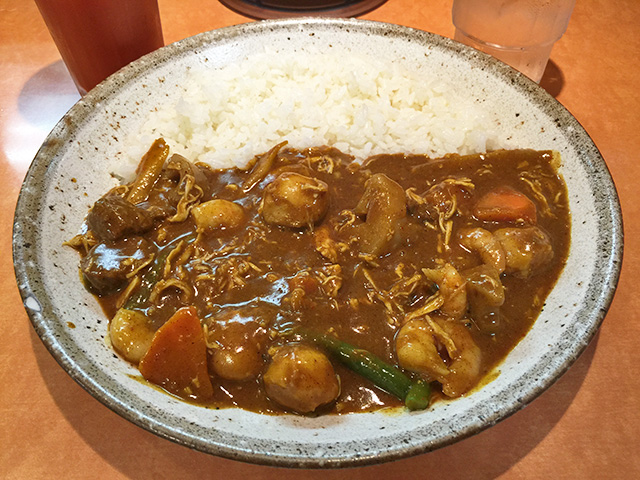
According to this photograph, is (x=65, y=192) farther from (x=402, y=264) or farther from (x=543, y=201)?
(x=543, y=201)

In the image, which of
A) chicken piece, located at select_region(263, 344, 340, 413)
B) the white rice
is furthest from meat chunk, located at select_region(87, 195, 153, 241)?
chicken piece, located at select_region(263, 344, 340, 413)

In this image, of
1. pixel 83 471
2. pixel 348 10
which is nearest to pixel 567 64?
pixel 348 10

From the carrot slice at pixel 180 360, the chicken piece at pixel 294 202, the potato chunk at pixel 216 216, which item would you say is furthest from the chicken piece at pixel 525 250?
the carrot slice at pixel 180 360

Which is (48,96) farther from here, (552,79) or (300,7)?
(552,79)

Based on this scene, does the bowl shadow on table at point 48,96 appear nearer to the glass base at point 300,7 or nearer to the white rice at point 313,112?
the white rice at point 313,112

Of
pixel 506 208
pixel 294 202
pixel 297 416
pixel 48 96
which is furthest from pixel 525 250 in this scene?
pixel 48 96

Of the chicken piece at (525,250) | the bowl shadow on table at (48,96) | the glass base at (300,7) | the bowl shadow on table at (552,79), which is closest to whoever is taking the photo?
the chicken piece at (525,250)
